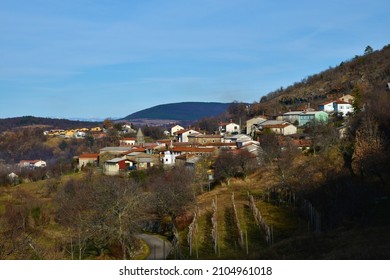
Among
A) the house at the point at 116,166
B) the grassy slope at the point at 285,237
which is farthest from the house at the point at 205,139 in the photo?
the grassy slope at the point at 285,237

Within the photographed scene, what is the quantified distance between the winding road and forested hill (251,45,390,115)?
51.4 metres

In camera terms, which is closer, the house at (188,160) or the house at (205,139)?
the house at (188,160)

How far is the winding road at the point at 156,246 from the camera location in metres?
19.0

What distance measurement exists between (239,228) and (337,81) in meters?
72.5

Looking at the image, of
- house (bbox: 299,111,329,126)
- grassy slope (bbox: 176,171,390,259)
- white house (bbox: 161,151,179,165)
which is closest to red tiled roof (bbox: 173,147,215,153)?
white house (bbox: 161,151,179,165)

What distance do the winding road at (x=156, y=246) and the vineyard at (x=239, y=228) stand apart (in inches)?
30.6

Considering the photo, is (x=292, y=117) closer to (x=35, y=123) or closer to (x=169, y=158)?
(x=169, y=158)

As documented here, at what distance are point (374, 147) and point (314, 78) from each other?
86.1 m

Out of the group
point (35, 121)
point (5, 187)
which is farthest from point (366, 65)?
point (35, 121)

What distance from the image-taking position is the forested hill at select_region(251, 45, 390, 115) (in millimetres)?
75438

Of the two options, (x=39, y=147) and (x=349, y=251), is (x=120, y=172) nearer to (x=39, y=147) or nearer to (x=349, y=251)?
(x=349, y=251)

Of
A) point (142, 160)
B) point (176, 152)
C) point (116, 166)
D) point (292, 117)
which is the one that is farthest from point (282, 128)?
point (116, 166)

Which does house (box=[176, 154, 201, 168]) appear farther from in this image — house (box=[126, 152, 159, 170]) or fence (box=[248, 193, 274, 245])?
fence (box=[248, 193, 274, 245])

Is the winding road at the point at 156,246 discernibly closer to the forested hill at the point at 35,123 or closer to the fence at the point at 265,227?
the fence at the point at 265,227
